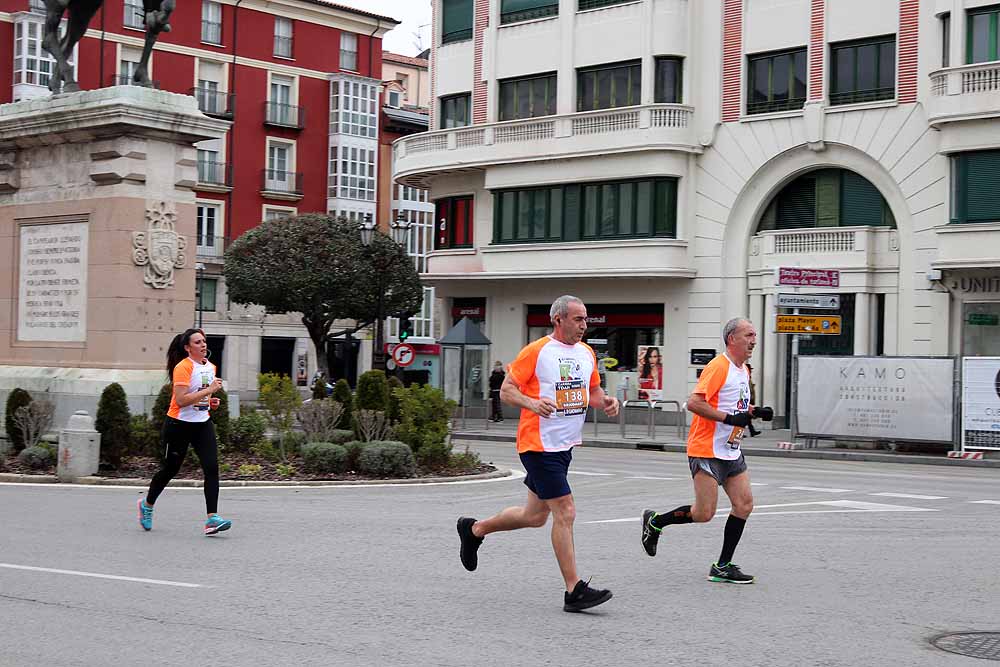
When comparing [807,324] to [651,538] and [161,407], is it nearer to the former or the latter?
[161,407]

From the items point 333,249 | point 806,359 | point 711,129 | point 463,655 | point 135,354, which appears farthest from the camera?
point 333,249

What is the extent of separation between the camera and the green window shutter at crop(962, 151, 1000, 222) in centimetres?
3269

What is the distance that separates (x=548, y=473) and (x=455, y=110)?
123 ft

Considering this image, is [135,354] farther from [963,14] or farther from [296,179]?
[296,179]

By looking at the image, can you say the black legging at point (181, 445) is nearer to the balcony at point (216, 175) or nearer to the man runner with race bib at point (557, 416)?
the man runner with race bib at point (557, 416)

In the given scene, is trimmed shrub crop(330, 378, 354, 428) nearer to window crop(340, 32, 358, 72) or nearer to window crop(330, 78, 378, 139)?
window crop(330, 78, 378, 139)

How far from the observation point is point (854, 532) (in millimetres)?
13031

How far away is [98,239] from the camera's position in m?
18.6

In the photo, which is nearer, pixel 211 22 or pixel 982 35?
pixel 982 35

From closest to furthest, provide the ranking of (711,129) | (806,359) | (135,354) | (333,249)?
(135,354)
(806,359)
(711,129)
(333,249)

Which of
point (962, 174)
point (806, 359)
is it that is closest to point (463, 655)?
point (806, 359)

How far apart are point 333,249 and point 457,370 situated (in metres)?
17.1

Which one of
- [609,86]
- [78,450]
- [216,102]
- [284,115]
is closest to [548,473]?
[78,450]

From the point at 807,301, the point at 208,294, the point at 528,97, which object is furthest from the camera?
the point at 208,294
